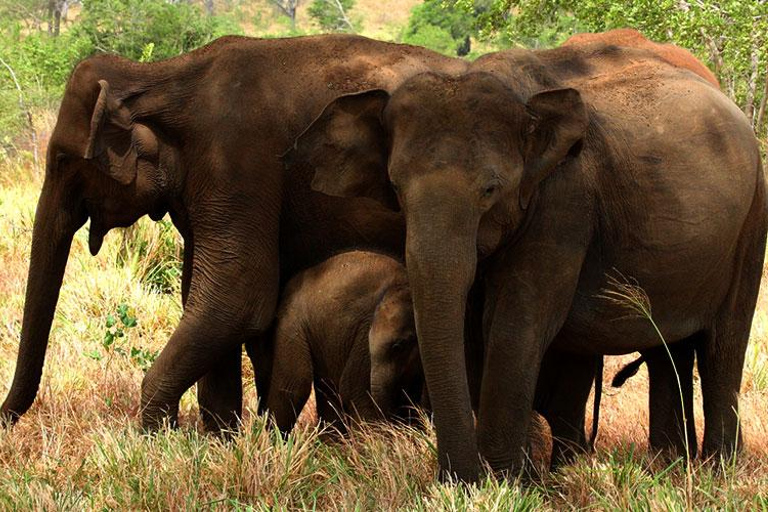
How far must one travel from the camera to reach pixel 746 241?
556 centimetres

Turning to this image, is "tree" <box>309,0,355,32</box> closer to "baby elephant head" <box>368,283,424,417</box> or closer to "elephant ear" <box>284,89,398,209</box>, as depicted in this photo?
"baby elephant head" <box>368,283,424,417</box>

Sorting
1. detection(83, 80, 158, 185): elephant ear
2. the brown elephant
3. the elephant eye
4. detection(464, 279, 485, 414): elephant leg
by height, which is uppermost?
the brown elephant

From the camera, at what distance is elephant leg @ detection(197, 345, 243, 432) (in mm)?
6230

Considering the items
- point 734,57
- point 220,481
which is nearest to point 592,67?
point 220,481

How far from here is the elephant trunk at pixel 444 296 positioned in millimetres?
4207

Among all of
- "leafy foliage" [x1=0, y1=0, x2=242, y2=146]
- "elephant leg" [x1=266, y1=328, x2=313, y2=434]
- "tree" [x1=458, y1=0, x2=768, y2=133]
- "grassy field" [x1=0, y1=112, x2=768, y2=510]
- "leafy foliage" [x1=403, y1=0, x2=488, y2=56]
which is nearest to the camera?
"grassy field" [x1=0, y1=112, x2=768, y2=510]

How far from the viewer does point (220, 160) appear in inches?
216

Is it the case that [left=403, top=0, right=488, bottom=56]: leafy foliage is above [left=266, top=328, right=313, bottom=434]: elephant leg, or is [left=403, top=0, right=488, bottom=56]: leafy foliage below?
above

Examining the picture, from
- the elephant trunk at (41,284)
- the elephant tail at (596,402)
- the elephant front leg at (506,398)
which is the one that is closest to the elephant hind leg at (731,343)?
the elephant tail at (596,402)

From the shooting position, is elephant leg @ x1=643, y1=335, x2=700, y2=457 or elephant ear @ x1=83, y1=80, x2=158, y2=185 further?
elephant leg @ x1=643, y1=335, x2=700, y2=457

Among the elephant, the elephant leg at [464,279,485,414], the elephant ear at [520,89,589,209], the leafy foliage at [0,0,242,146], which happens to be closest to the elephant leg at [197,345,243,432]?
the elephant leg at [464,279,485,414]

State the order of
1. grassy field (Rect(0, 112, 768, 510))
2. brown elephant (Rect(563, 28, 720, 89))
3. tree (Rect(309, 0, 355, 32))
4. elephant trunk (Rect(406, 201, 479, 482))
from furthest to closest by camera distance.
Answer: tree (Rect(309, 0, 355, 32)) < brown elephant (Rect(563, 28, 720, 89)) < grassy field (Rect(0, 112, 768, 510)) < elephant trunk (Rect(406, 201, 479, 482))

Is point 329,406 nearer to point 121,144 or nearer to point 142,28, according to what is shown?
point 121,144

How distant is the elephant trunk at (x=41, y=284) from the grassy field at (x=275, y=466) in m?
0.17
